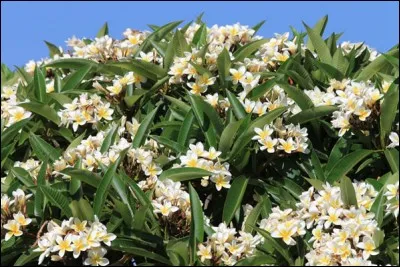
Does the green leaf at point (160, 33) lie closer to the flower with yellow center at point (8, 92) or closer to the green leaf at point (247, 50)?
the green leaf at point (247, 50)

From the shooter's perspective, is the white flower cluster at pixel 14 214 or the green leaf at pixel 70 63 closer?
the white flower cluster at pixel 14 214

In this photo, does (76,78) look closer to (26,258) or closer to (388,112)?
(26,258)

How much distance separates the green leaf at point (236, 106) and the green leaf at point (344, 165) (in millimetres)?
393

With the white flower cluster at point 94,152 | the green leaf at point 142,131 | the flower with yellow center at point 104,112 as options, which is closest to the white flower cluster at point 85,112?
the flower with yellow center at point 104,112

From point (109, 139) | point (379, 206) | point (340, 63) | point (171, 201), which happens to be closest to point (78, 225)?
point (171, 201)

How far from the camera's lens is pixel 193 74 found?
312cm

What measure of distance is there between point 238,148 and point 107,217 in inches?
→ 20.0

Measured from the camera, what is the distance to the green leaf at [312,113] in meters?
2.80

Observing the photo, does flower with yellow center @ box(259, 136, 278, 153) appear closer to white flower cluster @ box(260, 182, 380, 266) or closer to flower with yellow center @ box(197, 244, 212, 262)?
white flower cluster @ box(260, 182, 380, 266)

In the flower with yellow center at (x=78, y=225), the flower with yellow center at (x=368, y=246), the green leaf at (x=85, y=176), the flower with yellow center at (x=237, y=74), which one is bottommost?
the flower with yellow center at (x=78, y=225)

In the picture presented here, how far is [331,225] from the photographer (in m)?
2.47

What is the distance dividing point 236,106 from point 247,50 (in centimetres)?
57

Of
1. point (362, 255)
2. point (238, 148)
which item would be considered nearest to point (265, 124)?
point (238, 148)

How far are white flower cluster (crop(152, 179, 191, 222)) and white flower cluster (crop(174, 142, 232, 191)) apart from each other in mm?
138
